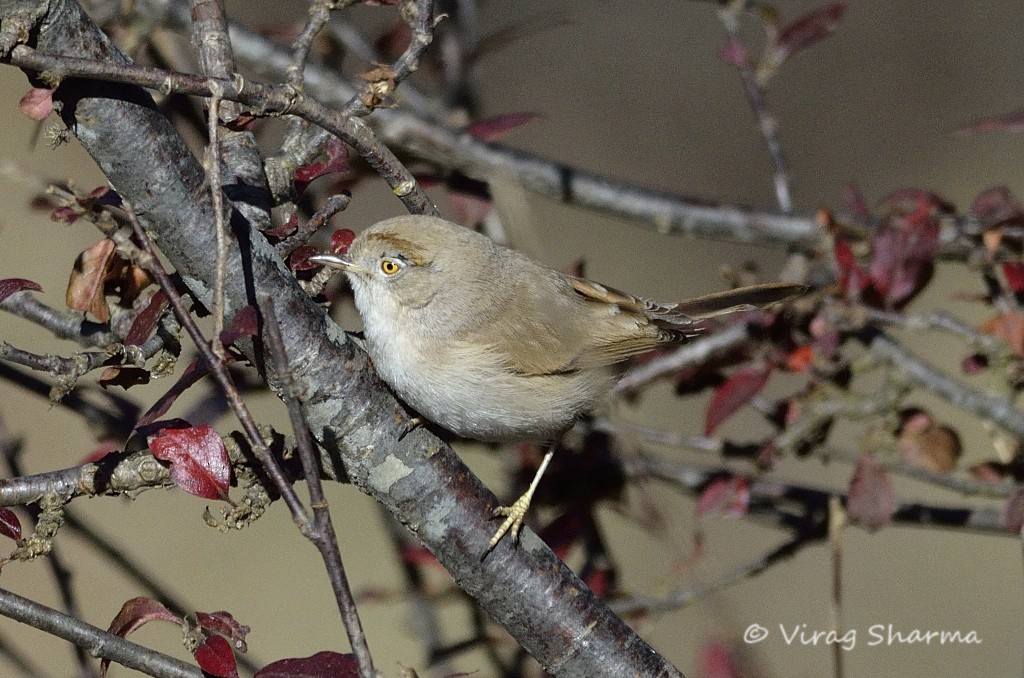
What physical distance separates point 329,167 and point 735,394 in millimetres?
1544

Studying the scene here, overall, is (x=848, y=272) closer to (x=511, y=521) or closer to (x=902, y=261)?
(x=902, y=261)

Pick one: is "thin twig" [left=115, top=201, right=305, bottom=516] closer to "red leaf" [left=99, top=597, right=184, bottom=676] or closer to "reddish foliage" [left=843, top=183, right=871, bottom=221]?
"red leaf" [left=99, top=597, right=184, bottom=676]

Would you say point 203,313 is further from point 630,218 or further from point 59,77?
point 630,218

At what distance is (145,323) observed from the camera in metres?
2.10

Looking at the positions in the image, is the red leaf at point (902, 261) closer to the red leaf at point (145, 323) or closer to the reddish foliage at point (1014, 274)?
the reddish foliage at point (1014, 274)

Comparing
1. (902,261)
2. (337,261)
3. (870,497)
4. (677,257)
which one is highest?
(677,257)

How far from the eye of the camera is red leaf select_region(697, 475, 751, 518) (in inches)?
133

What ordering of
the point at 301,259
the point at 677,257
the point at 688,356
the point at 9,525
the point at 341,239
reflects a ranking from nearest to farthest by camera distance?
the point at 9,525, the point at 301,259, the point at 341,239, the point at 688,356, the point at 677,257

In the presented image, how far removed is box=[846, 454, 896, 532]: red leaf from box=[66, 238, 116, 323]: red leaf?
7.82 feet

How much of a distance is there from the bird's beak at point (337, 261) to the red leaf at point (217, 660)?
1.01 meters

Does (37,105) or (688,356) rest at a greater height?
(37,105)

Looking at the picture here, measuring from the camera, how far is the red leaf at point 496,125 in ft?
11.0

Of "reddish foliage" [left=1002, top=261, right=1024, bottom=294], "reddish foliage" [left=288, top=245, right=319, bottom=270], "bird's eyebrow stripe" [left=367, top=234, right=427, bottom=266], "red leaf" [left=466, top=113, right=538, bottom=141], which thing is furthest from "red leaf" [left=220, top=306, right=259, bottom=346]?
"reddish foliage" [left=1002, top=261, right=1024, bottom=294]

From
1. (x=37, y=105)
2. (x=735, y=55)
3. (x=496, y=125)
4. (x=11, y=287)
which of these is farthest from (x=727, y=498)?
(x=37, y=105)
